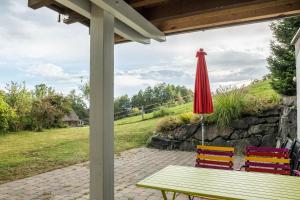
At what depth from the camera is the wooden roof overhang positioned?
2879 millimetres

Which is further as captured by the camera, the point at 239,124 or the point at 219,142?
the point at 219,142

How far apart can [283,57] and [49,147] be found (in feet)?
26.5

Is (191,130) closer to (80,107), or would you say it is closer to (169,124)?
(169,124)

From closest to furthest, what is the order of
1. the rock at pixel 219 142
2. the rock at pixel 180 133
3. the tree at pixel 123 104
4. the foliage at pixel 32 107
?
1. the rock at pixel 219 142
2. the rock at pixel 180 133
3. the foliage at pixel 32 107
4. the tree at pixel 123 104

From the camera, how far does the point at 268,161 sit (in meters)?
3.27

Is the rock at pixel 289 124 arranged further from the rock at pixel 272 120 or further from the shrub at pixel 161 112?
the shrub at pixel 161 112

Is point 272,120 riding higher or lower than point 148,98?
lower

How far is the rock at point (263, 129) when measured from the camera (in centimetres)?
748

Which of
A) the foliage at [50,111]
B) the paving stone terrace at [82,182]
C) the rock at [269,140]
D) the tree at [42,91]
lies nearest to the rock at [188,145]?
the paving stone terrace at [82,182]

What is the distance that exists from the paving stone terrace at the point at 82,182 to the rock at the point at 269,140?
1.59 m

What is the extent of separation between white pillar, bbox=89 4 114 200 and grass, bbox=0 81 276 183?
3623mm

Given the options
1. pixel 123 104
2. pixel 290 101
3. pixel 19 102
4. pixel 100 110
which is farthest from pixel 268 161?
pixel 123 104

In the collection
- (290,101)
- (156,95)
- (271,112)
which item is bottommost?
(271,112)

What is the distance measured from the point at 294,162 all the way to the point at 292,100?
4082 mm
